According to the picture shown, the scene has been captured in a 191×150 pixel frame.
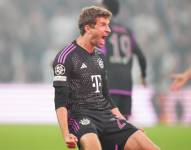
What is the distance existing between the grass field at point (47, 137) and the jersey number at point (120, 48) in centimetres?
197

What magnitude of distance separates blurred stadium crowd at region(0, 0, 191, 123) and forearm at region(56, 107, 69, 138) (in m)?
12.3

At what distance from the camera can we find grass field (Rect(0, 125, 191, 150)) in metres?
12.5

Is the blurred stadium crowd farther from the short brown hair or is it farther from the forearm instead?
the forearm

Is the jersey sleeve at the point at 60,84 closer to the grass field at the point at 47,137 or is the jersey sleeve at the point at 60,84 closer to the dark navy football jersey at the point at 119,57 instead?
the dark navy football jersey at the point at 119,57

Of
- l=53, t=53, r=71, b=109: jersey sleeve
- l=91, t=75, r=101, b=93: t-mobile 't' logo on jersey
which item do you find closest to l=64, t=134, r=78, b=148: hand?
l=53, t=53, r=71, b=109: jersey sleeve

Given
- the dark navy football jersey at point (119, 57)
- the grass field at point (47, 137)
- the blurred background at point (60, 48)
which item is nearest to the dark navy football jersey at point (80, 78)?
the dark navy football jersey at point (119, 57)

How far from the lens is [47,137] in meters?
14.4

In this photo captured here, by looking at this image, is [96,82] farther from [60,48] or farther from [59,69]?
[60,48]

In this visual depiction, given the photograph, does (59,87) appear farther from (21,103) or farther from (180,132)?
(21,103)

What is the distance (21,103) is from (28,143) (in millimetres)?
5647

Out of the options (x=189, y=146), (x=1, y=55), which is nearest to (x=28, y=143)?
(x=189, y=146)

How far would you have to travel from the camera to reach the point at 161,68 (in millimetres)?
20078

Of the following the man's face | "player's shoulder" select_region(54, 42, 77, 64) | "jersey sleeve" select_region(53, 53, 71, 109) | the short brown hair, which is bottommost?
"jersey sleeve" select_region(53, 53, 71, 109)

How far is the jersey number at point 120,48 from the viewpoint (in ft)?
34.8
